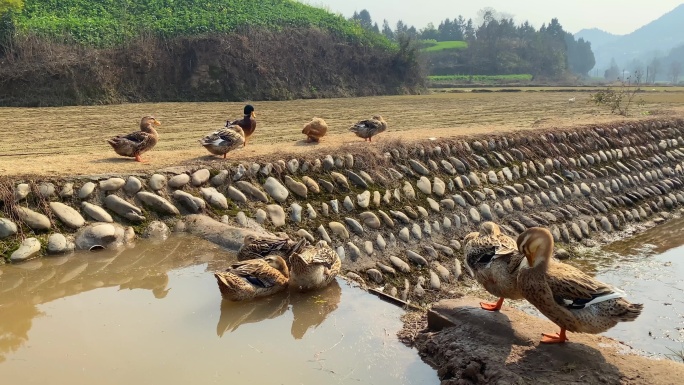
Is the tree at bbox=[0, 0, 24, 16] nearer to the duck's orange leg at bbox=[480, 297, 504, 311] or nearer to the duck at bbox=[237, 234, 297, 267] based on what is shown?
the duck at bbox=[237, 234, 297, 267]

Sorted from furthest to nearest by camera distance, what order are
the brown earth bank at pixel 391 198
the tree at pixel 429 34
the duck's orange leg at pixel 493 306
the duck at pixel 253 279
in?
the tree at pixel 429 34, the brown earth bank at pixel 391 198, the duck at pixel 253 279, the duck's orange leg at pixel 493 306

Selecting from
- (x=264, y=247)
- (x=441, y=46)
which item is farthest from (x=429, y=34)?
(x=264, y=247)

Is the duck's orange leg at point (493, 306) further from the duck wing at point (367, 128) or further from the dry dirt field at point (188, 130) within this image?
the duck wing at point (367, 128)

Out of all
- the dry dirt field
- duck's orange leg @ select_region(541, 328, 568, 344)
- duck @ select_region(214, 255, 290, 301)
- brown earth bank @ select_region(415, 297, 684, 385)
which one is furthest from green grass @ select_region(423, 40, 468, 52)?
duck's orange leg @ select_region(541, 328, 568, 344)

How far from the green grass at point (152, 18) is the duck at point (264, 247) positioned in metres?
30.5

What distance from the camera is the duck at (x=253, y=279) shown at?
5957mm

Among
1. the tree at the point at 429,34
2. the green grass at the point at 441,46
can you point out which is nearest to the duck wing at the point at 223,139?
the green grass at the point at 441,46

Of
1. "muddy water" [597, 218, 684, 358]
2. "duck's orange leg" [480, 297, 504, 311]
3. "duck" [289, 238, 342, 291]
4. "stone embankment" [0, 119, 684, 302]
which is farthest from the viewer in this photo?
"stone embankment" [0, 119, 684, 302]

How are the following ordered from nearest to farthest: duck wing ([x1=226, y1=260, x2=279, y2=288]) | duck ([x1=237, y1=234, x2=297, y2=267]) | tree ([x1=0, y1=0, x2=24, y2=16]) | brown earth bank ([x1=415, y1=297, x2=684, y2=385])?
brown earth bank ([x1=415, y1=297, x2=684, y2=385]), duck wing ([x1=226, y1=260, x2=279, y2=288]), duck ([x1=237, y1=234, x2=297, y2=267]), tree ([x1=0, y1=0, x2=24, y2=16])

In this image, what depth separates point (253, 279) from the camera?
243 inches

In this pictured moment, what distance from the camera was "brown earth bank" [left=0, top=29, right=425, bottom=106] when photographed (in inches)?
1152

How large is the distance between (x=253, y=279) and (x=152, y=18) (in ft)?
120

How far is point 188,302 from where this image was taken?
623cm

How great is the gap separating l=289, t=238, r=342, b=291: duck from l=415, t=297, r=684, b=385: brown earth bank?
55.4 inches
